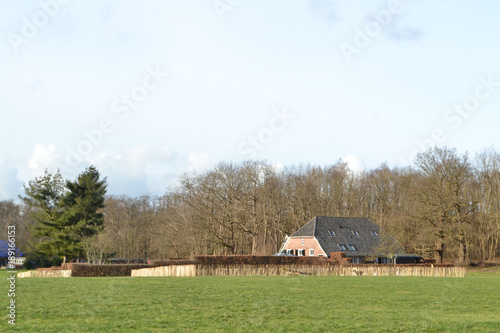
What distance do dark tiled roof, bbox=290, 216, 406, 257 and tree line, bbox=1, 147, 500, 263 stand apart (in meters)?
3.12

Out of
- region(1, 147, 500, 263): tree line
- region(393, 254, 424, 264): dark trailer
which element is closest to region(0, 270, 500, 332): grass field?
region(1, 147, 500, 263): tree line

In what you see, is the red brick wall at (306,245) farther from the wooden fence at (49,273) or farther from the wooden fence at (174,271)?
the wooden fence at (49,273)

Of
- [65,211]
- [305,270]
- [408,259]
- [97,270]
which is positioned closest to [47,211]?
[65,211]

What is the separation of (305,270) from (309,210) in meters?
36.7

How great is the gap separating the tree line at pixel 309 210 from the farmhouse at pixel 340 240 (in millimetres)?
3344

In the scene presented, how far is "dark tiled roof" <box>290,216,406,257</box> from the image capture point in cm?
7112

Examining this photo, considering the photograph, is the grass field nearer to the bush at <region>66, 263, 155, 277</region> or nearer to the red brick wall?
the bush at <region>66, 263, 155, 277</region>

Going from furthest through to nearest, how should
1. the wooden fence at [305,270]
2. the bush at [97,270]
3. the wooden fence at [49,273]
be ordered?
the bush at [97,270], the wooden fence at [305,270], the wooden fence at [49,273]

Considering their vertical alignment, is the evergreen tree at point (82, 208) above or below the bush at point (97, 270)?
above

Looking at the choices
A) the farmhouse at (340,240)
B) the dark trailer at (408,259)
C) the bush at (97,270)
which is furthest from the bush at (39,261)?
the dark trailer at (408,259)

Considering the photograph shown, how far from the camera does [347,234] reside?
73688 mm

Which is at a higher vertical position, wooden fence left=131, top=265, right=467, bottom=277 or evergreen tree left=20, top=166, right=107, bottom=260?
evergreen tree left=20, top=166, right=107, bottom=260

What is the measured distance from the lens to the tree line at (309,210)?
6588cm

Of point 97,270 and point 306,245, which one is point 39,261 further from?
point 306,245
